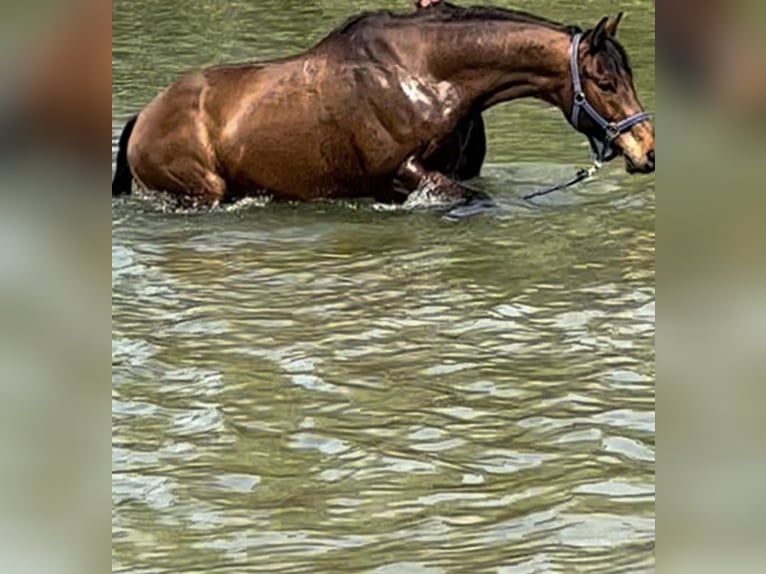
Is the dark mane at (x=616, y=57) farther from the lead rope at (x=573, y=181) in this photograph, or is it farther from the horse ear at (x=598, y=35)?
the lead rope at (x=573, y=181)

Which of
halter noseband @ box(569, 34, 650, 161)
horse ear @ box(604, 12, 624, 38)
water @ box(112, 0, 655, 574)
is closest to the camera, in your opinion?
water @ box(112, 0, 655, 574)

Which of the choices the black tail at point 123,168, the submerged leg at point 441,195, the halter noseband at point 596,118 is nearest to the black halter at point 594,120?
the halter noseband at point 596,118

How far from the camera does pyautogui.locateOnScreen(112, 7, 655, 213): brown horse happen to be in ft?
8.58

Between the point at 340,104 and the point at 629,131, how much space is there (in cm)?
66

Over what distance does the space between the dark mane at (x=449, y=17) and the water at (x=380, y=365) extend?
0.10 ft

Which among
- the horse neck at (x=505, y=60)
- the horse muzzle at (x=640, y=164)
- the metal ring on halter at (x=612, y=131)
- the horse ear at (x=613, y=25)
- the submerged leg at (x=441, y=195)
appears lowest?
the submerged leg at (x=441, y=195)

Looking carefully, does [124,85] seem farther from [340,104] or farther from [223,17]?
[340,104]

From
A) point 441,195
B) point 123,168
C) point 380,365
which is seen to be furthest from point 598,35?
point 123,168

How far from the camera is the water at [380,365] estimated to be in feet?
7.05

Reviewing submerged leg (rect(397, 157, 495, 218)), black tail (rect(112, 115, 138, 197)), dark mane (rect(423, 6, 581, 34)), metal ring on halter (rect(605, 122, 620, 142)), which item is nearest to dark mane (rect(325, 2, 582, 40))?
dark mane (rect(423, 6, 581, 34))

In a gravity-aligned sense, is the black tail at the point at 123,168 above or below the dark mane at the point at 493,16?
below

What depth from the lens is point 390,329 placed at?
244 centimetres

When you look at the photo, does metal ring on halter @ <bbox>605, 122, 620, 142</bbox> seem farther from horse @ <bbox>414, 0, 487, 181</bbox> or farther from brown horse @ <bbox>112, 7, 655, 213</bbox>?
horse @ <bbox>414, 0, 487, 181</bbox>
